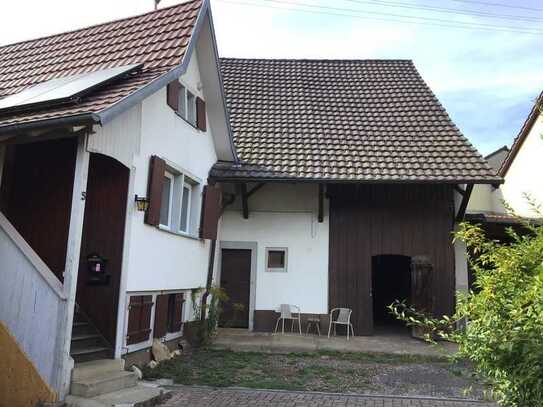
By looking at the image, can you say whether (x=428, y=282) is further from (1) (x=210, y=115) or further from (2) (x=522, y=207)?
(2) (x=522, y=207)

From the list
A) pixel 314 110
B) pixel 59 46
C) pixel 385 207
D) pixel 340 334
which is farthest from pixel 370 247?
pixel 59 46

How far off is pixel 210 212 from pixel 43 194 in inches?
151

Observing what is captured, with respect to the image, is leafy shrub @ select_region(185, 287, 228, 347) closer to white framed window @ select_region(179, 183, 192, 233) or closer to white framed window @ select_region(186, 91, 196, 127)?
white framed window @ select_region(179, 183, 192, 233)

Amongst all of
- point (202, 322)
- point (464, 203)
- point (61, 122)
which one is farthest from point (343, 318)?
point (61, 122)

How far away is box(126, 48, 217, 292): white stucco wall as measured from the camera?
25.5ft

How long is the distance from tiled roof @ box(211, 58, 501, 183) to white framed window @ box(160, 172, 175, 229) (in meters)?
2.09

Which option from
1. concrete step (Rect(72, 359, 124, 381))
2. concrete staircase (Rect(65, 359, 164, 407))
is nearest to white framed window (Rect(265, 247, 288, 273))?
concrete step (Rect(72, 359, 124, 381))

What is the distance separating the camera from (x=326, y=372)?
8117mm

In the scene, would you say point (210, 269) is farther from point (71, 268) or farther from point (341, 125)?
point (71, 268)

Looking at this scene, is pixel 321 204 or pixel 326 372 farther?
pixel 321 204

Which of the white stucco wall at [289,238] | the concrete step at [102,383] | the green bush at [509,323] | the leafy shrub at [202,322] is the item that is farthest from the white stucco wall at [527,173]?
the green bush at [509,323]

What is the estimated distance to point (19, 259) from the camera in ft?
19.7

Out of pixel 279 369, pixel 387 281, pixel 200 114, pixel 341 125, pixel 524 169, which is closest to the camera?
pixel 279 369

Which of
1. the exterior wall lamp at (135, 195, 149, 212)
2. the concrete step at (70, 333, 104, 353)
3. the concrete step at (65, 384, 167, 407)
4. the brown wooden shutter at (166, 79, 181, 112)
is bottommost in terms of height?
the concrete step at (65, 384, 167, 407)
